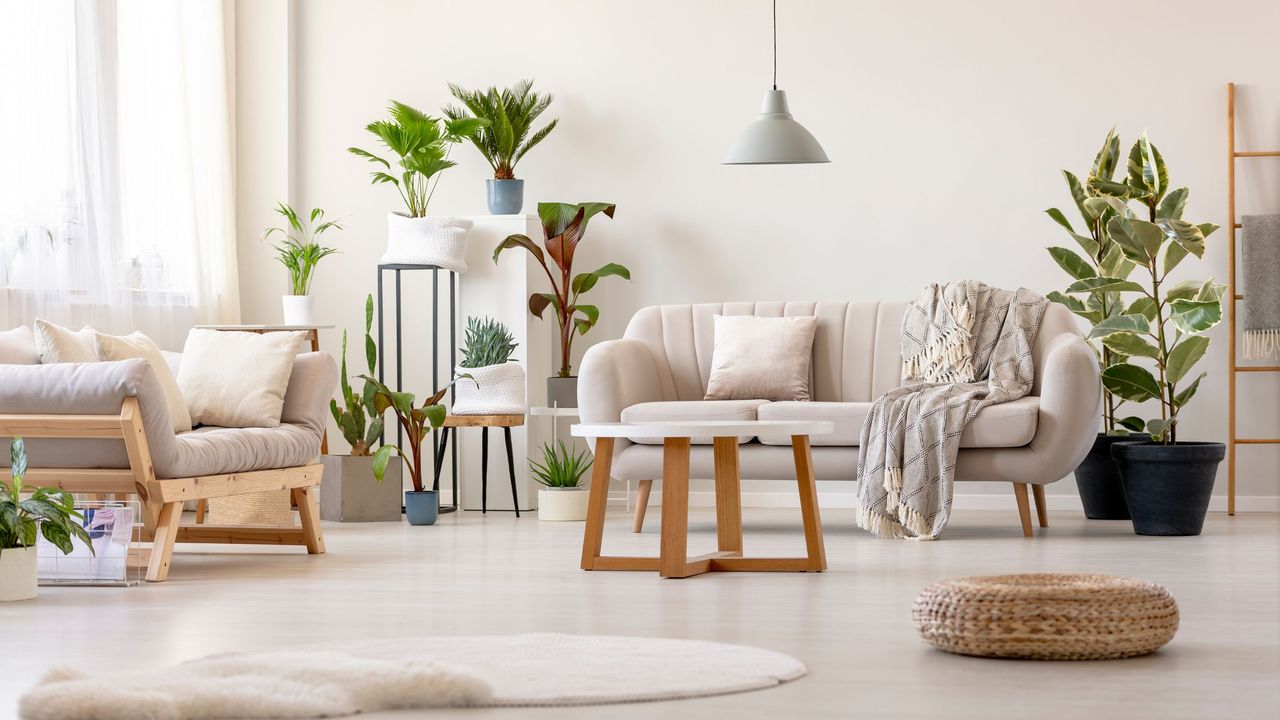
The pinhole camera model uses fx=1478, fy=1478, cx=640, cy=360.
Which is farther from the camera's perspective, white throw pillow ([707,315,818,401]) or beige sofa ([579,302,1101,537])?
white throw pillow ([707,315,818,401])

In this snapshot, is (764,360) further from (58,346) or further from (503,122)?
(58,346)

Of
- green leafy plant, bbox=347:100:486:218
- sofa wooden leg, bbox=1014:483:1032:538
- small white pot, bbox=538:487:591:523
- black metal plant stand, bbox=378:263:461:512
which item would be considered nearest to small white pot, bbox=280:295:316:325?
black metal plant stand, bbox=378:263:461:512

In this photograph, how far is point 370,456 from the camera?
639 centimetres

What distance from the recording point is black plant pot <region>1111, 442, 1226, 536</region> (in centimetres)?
541

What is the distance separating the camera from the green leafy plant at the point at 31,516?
383cm

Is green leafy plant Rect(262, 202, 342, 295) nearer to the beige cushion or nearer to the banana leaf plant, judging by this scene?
the beige cushion

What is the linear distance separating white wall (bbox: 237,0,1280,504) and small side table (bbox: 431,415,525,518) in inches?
32.4

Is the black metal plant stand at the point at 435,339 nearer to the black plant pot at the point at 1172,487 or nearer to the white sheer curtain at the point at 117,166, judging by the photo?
the white sheer curtain at the point at 117,166

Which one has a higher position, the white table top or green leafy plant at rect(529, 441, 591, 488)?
the white table top

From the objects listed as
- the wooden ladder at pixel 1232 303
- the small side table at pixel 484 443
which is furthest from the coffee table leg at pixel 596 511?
the wooden ladder at pixel 1232 303

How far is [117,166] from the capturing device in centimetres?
637

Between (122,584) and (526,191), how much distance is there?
11.4 feet

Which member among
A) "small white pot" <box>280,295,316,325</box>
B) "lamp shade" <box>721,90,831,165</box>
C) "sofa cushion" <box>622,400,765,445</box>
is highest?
"lamp shade" <box>721,90,831,165</box>

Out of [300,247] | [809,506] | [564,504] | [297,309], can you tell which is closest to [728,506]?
[809,506]
